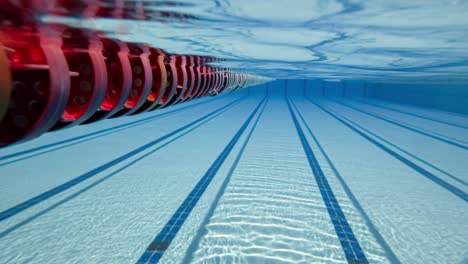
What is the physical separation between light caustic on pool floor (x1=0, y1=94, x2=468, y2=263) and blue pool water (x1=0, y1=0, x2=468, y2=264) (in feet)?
0.04

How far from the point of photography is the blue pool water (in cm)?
192

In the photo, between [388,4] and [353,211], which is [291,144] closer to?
[353,211]

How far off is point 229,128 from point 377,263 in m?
4.56

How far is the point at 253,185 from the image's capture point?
3.08 meters

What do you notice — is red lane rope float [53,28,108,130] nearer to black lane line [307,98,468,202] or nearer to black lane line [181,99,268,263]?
black lane line [181,99,268,263]

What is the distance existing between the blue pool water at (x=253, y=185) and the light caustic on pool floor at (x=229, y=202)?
0.04ft

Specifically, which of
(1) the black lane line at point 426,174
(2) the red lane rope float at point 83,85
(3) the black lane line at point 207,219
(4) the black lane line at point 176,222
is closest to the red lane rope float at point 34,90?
(2) the red lane rope float at point 83,85

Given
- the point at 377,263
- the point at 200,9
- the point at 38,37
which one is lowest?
the point at 377,263

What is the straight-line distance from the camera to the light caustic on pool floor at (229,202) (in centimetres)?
198

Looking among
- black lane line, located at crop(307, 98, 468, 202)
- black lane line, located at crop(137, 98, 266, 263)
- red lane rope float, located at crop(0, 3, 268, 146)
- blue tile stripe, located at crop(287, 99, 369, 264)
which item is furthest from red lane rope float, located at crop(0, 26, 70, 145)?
black lane line, located at crop(307, 98, 468, 202)

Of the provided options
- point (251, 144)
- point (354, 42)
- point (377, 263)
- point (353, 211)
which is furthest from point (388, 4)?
point (251, 144)

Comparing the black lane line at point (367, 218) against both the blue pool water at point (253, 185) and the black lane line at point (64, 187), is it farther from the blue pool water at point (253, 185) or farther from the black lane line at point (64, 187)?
the black lane line at point (64, 187)

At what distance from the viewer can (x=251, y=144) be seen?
492cm

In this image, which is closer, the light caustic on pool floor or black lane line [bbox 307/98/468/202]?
the light caustic on pool floor
